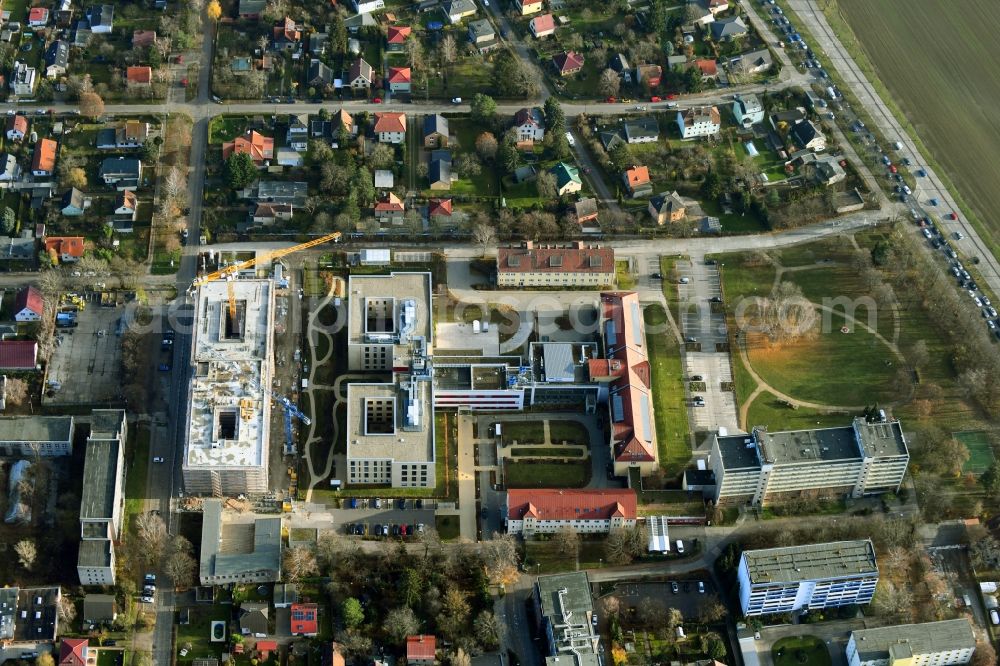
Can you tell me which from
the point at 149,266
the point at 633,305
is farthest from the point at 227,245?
the point at 633,305

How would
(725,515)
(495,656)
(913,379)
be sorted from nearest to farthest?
(495,656), (725,515), (913,379)

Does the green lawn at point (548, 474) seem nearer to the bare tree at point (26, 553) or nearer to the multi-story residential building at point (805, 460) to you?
the multi-story residential building at point (805, 460)

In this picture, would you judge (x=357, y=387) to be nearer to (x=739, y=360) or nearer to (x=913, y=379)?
(x=739, y=360)

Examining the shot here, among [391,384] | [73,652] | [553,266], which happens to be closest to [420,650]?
[391,384]

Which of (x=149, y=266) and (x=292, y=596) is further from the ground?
(x=149, y=266)

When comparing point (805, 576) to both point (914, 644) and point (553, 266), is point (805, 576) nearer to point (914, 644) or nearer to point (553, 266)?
point (914, 644)
